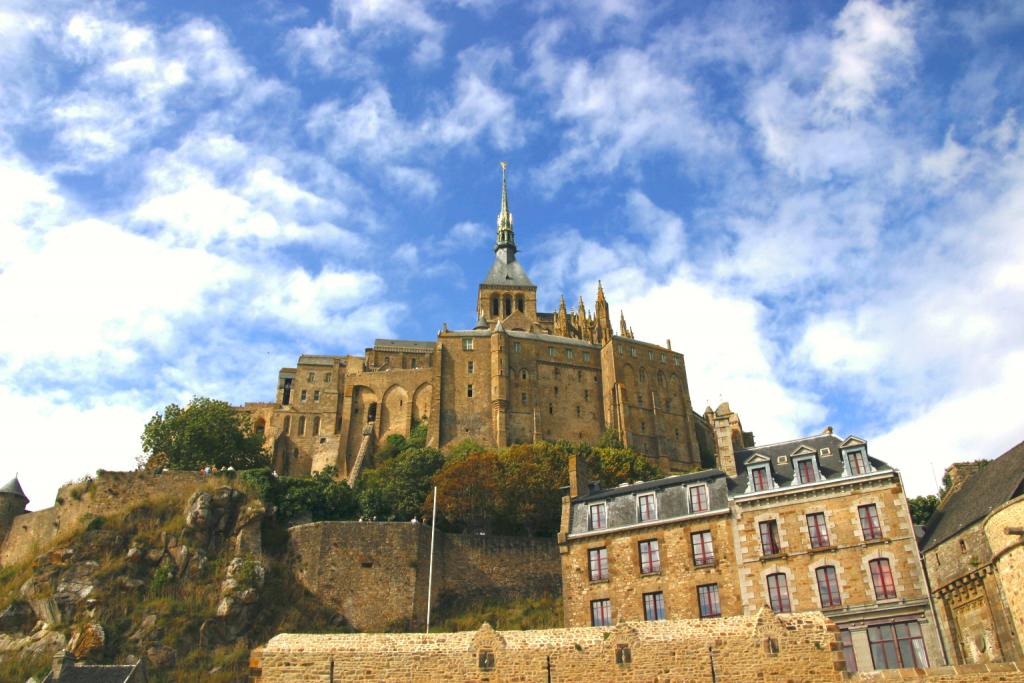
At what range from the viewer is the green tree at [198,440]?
224 ft

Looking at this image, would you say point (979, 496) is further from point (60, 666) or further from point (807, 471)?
point (60, 666)

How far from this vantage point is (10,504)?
51.6 meters

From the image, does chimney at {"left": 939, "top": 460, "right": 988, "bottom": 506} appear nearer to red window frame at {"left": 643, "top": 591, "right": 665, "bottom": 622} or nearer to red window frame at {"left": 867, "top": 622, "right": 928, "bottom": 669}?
red window frame at {"left": 867, "top": 622, "right": 928, "bottom": 669}

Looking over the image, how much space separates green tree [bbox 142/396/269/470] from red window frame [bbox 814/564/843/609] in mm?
51511

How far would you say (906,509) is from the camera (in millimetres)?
29422

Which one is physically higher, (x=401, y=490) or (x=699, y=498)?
(x=401, y=490)

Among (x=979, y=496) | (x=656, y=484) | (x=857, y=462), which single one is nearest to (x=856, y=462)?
(x=857, y=462)

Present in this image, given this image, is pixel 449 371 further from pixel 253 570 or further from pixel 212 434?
pixel 253 570

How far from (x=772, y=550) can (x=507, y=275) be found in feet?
312

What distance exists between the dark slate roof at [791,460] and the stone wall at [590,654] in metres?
13.6

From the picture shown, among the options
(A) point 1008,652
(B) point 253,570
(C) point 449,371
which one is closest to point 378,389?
(C) point 449,371

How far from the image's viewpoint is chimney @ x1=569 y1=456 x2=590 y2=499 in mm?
37000

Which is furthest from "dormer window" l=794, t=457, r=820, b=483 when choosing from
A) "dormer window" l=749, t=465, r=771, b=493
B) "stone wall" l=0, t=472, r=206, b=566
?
"stone wall" l=0, t=472, r=206, b=566

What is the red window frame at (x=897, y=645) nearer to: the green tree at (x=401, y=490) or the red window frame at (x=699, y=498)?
the red window frame at (x=699, y=498)
